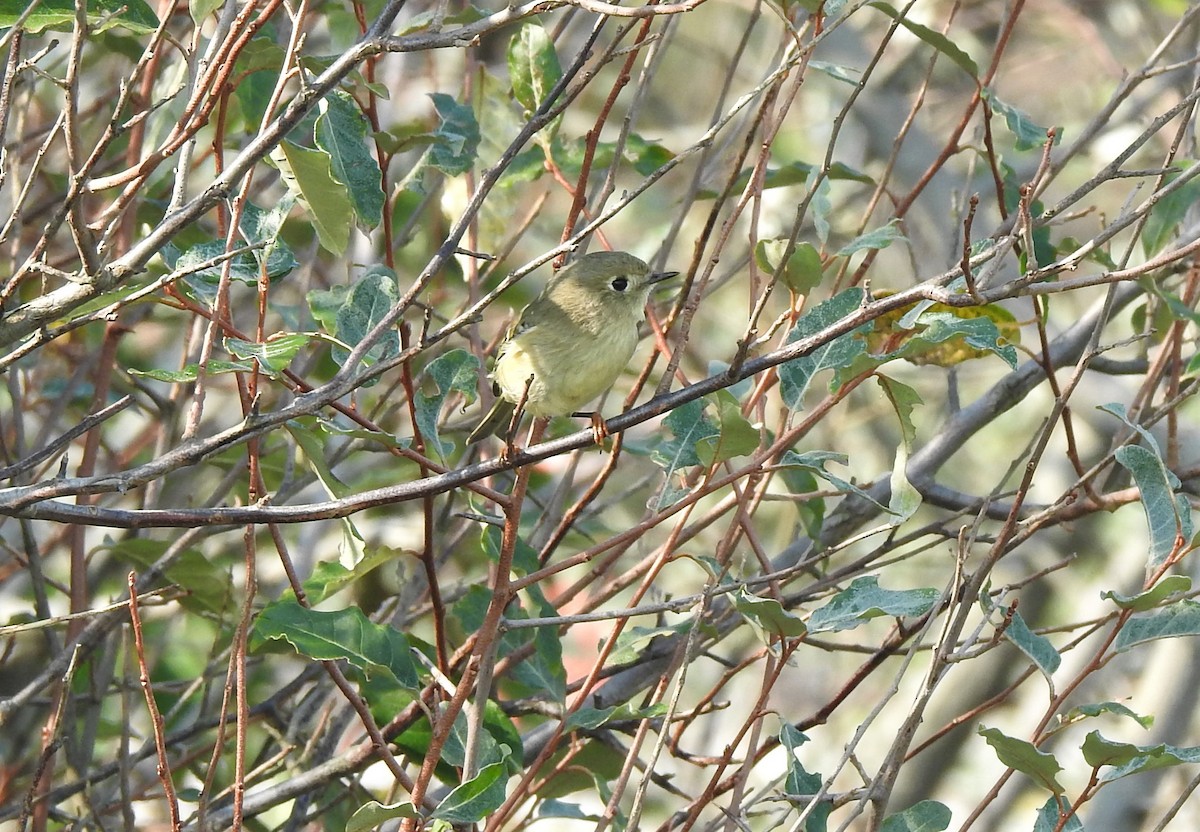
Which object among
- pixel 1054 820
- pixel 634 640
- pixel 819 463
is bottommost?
pixel 1054 820

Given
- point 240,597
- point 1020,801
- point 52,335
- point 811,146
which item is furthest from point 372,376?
point 811,146

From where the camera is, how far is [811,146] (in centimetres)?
623

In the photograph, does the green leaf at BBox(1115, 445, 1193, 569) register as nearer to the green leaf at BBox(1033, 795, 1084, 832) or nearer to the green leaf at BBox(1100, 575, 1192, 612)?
the green leaf at BBox(1100, 575, 1192, 612)

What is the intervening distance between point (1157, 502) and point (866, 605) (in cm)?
45

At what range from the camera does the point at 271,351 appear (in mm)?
1610

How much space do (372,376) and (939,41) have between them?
1.10 m

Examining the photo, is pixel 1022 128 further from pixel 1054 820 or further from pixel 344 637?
pixel 344 637

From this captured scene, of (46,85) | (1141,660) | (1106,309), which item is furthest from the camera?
(1141,660)

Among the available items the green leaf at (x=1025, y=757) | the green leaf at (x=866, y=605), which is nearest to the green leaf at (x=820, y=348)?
the green leaf at (x=866, y=605)

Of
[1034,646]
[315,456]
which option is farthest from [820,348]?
[315,456]

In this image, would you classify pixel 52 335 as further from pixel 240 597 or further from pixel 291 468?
pixel 240 597

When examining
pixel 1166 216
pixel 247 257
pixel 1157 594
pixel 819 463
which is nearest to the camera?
pixel 1157 594

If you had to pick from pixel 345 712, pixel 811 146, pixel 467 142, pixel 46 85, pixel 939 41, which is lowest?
pixel 345 712

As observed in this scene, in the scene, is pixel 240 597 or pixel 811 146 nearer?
pixel 240 597
